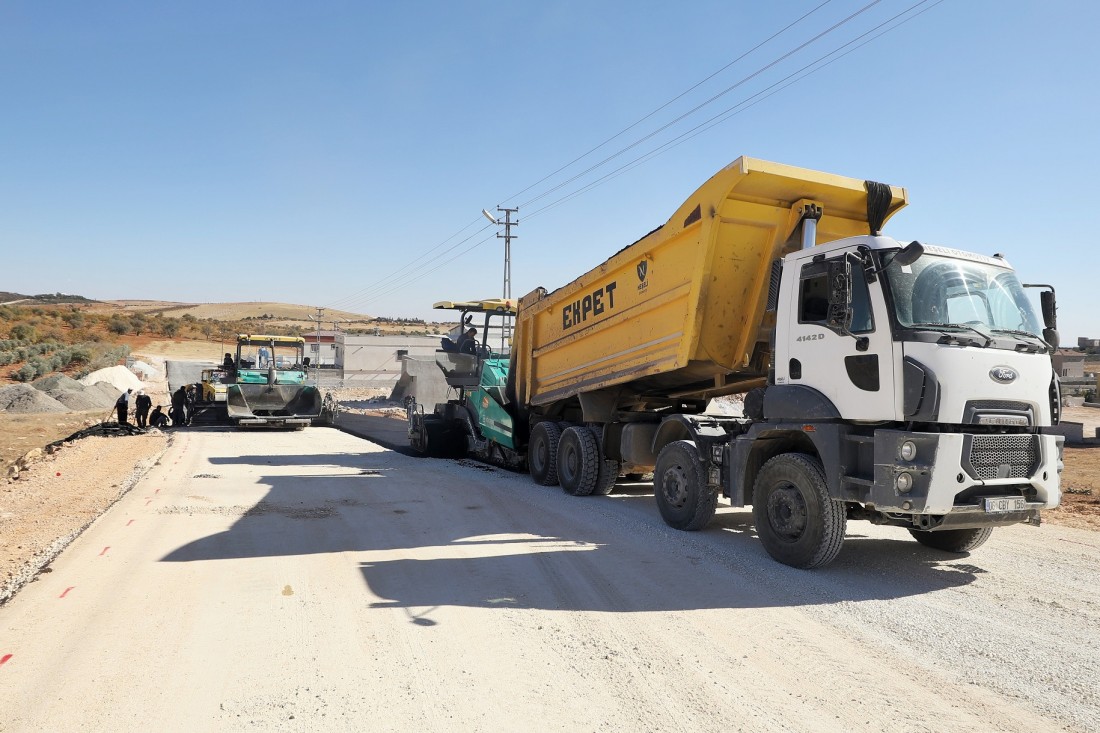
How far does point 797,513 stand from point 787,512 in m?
0.15

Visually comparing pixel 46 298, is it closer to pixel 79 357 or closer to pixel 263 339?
pixel 79 357

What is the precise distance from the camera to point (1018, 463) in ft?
17.5

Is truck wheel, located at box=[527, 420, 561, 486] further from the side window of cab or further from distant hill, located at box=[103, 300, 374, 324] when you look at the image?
distant hill, located at box=[103, 300, 374, 324]

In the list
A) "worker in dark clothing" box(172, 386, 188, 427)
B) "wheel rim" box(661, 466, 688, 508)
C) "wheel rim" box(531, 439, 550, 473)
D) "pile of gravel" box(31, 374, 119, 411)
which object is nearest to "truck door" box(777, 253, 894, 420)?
"wheel rim" box(661, 466, 688, 508)

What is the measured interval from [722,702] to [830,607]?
178 cm

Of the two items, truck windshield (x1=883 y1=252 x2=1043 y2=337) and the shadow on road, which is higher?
truck windshield (x1=883 y1=252 x2=1043 y2=337)

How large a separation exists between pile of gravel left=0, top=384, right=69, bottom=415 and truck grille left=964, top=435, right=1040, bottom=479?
28.3m

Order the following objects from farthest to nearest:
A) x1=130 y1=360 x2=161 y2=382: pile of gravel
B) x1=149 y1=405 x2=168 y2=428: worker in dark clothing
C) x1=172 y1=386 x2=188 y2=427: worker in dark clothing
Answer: x1=130 y1=360 x2=161 y2=382: pile of gravel < x1=172 y1=386 x2=188 y2=427: worker in dark clothing < x1=149 y1=405 x2=168 y2=428: worker in dark clothing

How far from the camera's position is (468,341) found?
13438 mm

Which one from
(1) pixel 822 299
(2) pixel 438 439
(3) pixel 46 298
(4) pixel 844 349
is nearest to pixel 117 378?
(2) pixel 438 439

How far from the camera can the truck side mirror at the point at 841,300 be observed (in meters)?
5.45

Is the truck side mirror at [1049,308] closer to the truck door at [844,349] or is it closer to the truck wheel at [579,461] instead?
the truck door at [844,349]

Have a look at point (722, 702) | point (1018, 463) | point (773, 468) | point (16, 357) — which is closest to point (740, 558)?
point (773, 468)

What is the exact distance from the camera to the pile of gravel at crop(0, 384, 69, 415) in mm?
25078
